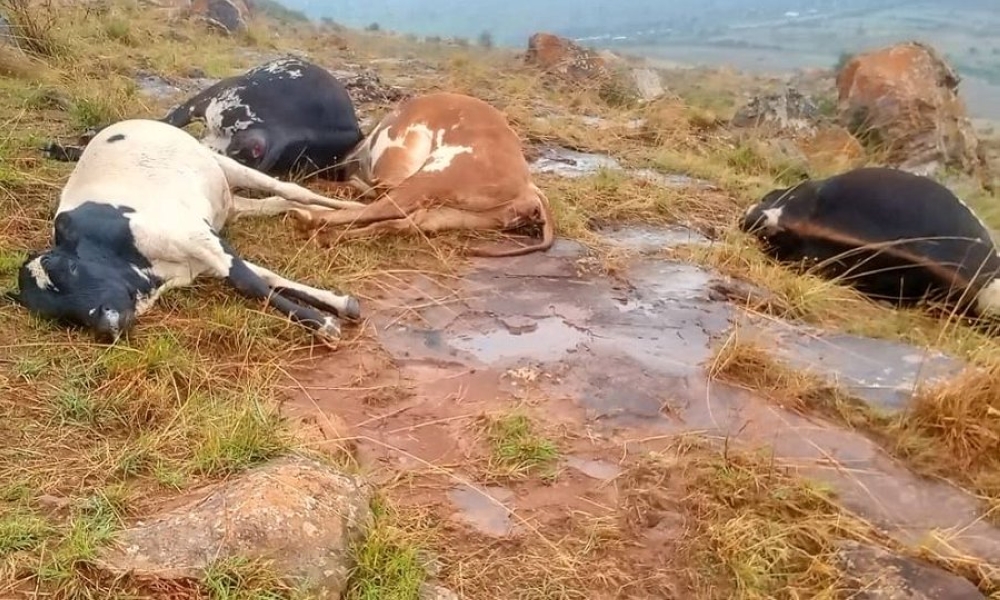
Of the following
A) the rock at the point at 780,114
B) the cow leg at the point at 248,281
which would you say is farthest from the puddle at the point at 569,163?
the cow leg at the point at 248,281

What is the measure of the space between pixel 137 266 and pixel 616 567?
2202 mm

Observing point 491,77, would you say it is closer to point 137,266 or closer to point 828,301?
point 828,301

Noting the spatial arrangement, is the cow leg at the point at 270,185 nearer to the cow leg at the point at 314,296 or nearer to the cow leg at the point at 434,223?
the cow leg at the point at 434,223

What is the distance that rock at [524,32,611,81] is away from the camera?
10125 millimetres

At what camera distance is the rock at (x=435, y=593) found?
8.40ft

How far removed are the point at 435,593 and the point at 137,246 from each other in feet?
6.67

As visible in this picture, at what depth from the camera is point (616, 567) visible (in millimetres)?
2758

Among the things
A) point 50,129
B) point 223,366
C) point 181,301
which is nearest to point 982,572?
point 223,366

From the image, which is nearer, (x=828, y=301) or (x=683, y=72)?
(x=828, y=301)

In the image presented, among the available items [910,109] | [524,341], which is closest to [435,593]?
[524,341]

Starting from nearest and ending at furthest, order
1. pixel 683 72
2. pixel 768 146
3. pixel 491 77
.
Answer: pixel 768 146
pixel 491 77
pixel 683 72

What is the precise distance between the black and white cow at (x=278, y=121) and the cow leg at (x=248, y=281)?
1396 millimetres

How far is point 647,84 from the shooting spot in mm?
10656

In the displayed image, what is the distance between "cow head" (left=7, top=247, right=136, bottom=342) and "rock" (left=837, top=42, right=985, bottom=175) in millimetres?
6517
